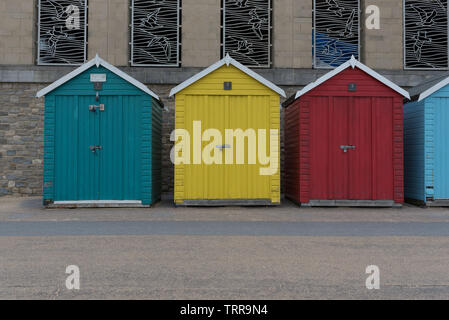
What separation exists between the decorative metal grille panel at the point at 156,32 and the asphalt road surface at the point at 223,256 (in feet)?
23.2

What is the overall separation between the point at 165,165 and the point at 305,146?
507 cm

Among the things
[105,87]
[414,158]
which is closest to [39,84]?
[105,87]

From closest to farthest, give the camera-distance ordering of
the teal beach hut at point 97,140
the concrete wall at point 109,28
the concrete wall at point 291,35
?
the teal beach hut at point 97,140 < the concrete wall at point 109,28 < the concrete wall at point 291,35

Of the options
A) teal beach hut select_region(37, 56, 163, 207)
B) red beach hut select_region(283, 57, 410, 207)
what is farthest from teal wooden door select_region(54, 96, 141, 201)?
red beach hut select_region(283, 57, 410, 207)

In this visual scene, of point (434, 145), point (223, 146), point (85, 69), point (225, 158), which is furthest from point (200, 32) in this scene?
point (434, 145)

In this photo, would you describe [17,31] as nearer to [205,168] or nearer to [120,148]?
[120,148]

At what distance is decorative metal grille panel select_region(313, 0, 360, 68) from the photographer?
603 inches

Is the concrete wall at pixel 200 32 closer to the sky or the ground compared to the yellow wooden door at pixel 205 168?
closer to the sky

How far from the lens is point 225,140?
11.5 m

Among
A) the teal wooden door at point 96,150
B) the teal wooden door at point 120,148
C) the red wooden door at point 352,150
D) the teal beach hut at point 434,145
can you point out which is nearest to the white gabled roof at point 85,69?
the teal wooden door at point 96,150

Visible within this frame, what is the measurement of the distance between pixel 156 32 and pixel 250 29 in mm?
3079

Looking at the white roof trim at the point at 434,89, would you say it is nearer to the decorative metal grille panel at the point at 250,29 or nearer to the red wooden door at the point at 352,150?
the red wooden door at the point at 352,150

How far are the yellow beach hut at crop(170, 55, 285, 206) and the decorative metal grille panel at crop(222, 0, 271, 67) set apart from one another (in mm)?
3831

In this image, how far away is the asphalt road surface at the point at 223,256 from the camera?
4027 mm
